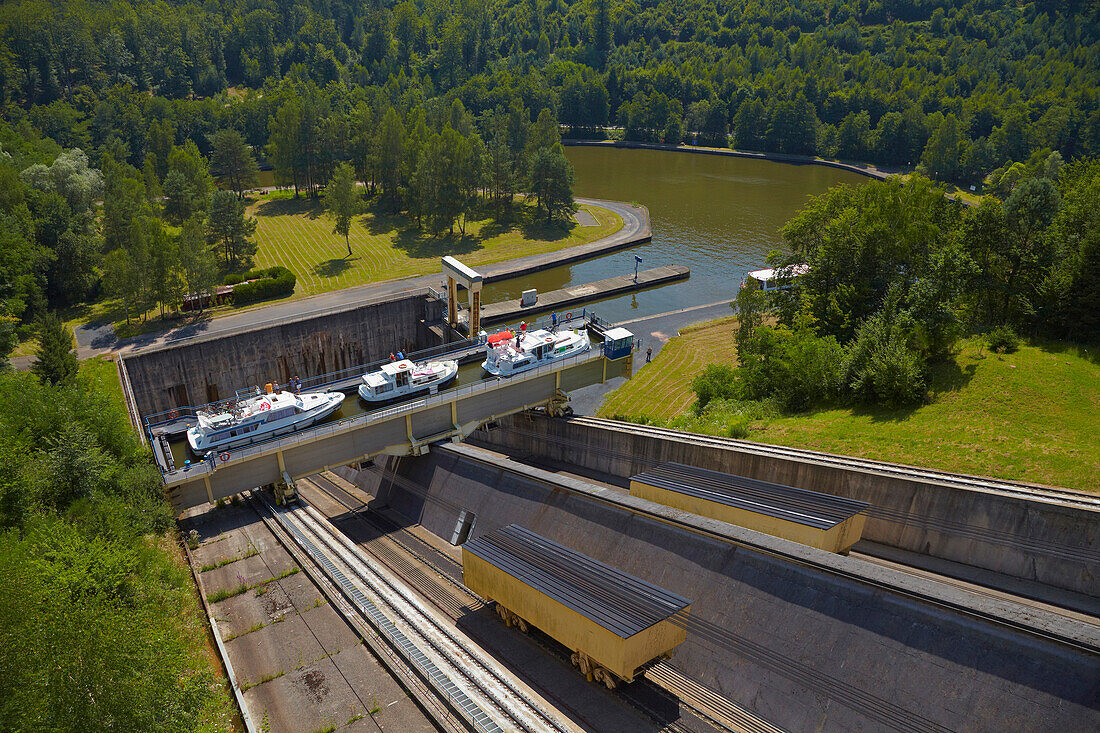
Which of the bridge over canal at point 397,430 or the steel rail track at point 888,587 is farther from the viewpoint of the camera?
the bridge over canal at point 397,430

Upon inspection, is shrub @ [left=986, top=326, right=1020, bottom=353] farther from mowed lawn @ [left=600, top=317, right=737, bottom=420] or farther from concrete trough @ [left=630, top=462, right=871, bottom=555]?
mowed lawn @ [left=600, top=317, right=737, bottom=420]

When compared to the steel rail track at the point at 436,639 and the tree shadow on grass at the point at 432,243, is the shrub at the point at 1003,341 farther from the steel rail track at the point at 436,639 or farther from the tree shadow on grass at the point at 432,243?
the tree shadow on grass at the point at 432,243

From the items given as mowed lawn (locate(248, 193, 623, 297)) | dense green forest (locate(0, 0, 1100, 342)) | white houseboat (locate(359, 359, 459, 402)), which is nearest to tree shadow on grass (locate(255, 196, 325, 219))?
mowed lawn (locate(248, 193, 623, 297))

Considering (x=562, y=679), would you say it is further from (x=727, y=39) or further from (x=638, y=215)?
(x=727, y=39)

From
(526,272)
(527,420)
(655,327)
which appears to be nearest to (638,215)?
(526,272)

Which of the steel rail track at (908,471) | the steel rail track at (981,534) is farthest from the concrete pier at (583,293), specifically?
the steel rail track at (981,534)

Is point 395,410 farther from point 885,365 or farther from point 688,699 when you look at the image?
point 885,365
